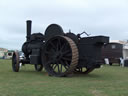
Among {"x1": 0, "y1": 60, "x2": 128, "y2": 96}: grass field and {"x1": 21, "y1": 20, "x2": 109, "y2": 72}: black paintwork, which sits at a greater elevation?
{"x1": 21, "y1": 20, "x2": 109, "y2": 72}: black paintwork

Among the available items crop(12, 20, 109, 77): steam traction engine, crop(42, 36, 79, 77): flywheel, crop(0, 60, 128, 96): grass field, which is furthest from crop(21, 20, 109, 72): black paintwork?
crop(0, 60, 128, 96): grass field

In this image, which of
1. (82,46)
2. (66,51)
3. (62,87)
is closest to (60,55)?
(66,51)

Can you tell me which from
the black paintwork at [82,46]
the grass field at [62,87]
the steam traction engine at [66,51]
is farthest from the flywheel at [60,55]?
the grass field at [62,87]

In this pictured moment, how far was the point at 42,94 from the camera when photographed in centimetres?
454

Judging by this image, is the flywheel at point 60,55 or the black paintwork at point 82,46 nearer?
the flywheel at point 60,55

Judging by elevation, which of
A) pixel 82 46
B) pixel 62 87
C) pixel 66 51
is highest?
pixel 82 46

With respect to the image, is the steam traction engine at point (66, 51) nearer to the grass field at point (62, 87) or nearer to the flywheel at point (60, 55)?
the flywheel at point (60, 55)

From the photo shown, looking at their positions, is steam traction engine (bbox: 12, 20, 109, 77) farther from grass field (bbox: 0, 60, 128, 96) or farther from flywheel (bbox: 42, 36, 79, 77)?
grass field (bbox: 0, 60, 128, 96)

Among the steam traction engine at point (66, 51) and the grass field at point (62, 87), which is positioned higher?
the steam traction engine at point (66, 51)

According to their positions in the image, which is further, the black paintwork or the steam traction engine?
the black paintwork

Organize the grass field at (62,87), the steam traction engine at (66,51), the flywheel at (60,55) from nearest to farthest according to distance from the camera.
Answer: the grass field at (62,87) < the flywheel at (60,55) < the steam traction engine at (66,51)

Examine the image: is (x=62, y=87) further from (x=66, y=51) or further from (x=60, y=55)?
(x=60, y=55)

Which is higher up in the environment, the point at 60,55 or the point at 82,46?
the point at 82,46

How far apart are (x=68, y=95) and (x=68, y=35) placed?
4.71m
